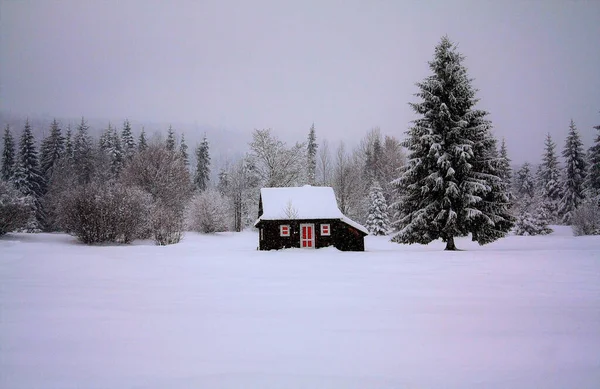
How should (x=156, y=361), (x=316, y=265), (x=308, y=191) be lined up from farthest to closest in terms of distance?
1. (x=308, y=191)
2. (x=316, y=265)
3. (x=156, y=361)

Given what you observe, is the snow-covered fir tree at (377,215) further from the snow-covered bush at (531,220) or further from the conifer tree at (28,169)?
the conifer tree at (28,169)

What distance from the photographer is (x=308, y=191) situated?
2797 cm

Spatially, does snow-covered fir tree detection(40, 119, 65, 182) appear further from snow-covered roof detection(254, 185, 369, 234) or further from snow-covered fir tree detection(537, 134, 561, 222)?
snow-covered fir tree detection(537, 134, 561, 222)

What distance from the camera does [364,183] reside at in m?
54.0

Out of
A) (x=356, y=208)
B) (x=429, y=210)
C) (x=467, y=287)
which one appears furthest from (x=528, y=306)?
(x=356, y=208)

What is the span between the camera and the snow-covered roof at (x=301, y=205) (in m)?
25.3

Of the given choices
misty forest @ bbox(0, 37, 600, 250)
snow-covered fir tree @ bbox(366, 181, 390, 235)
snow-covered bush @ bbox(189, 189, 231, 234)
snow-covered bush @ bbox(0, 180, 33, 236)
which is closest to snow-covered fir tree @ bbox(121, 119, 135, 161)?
misty forest @ bbox(0, 37, 600, 250)

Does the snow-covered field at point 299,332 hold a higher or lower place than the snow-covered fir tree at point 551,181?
lower

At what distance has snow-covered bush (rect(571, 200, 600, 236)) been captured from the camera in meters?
32.1

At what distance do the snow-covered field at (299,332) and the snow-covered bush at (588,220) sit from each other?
28.8m

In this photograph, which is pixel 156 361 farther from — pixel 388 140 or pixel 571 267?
pixel 388 140

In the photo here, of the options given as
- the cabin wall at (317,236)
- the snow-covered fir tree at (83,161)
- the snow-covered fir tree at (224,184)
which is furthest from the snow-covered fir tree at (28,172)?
the cabin wall at (317,236)

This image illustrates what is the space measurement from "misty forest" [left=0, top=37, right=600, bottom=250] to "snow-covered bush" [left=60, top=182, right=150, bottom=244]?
0.08 metres

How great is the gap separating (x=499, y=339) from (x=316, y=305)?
3318 mm
